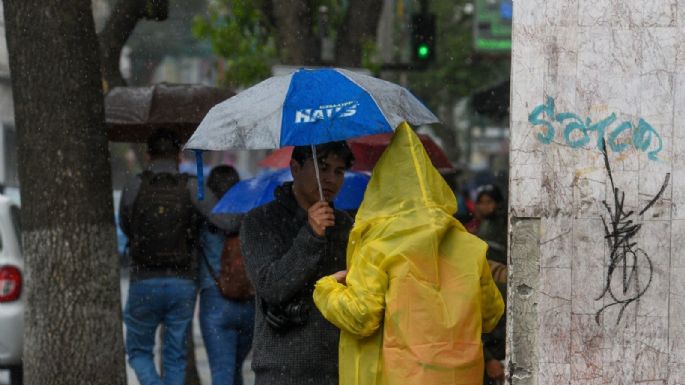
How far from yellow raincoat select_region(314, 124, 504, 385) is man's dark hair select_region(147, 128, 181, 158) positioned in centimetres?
391

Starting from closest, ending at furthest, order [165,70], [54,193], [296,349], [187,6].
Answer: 1. [296,349]
2. [54,193]
3. [187,6]
4. [165,70]

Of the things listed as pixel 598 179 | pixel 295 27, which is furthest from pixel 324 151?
pixel 295 27

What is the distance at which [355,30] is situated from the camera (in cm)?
1321

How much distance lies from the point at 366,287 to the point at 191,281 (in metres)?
4.10

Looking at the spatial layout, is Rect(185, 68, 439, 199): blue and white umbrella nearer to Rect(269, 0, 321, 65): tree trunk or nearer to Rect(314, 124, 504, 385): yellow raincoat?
Rect(314, 124, 504, 385): yellow raincoat

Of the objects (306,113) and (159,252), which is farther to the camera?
(159,252)

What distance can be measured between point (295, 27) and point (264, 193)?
460 centimetres

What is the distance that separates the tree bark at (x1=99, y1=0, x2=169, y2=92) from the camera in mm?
10594

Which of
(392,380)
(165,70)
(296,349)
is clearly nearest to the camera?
(392,380)

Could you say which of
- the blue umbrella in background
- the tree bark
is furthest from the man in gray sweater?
the tree bark

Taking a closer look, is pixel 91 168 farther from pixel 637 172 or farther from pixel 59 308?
pixel 637 172

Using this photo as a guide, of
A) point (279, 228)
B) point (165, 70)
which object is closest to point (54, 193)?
point (279, 228)

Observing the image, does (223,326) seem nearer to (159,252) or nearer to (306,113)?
(159,252)

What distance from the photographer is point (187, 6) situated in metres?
25.0
